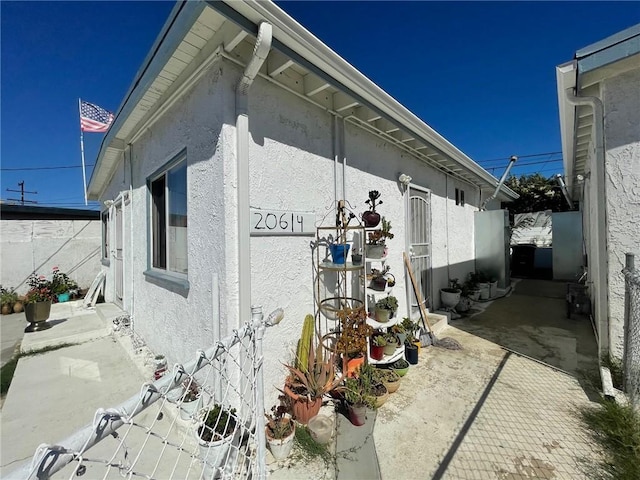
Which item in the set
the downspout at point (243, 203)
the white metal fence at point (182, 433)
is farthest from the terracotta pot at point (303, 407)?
the downspout at point (243, 203)

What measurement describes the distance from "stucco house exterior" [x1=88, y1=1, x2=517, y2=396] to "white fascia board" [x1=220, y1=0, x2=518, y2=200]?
0.01 metres

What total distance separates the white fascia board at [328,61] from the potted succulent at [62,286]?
10.0m

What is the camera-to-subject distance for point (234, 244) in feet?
8.07

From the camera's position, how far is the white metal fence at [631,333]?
2801mm

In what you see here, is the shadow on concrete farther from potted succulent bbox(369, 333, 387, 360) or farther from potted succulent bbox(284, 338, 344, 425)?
potted succulent bbox(284, 338, 344, 425)

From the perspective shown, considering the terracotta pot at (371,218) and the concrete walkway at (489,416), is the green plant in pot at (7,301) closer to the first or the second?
the terracotta pot at (371,218)

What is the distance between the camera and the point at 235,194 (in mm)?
2459

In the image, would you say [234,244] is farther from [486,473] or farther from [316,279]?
[486,473]

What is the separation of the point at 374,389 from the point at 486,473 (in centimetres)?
112

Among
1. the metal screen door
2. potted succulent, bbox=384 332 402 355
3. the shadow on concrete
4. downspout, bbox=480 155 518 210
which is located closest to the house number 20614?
potted succulent, bbox=384 332 402 355

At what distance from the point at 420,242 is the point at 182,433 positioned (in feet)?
15.9

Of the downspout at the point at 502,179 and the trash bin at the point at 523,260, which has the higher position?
the downspout at the point at 502,179

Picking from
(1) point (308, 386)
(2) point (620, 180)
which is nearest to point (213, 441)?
(1) point (308, 386)

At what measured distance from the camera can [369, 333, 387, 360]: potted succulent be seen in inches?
140
